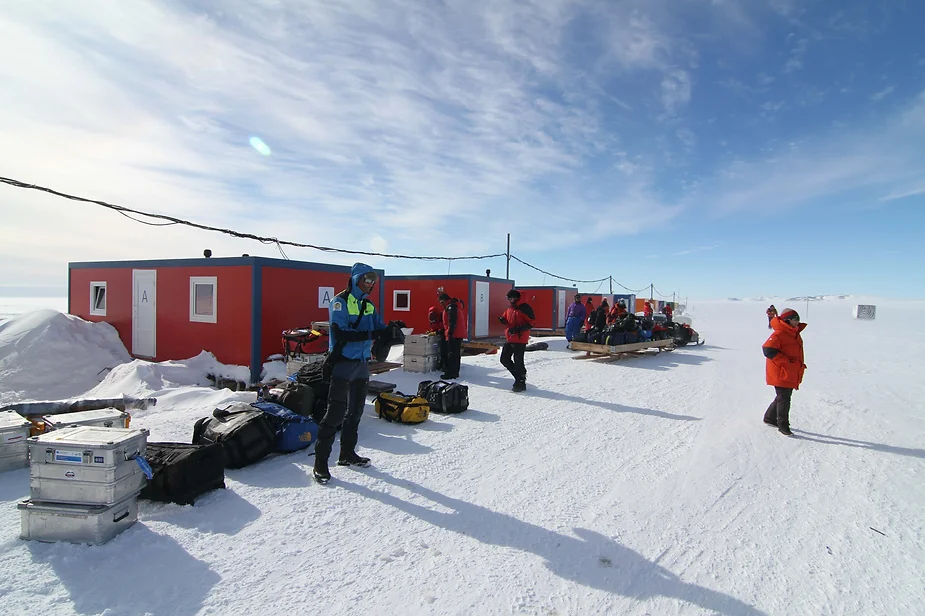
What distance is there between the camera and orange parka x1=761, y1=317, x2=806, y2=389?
6.34 metres

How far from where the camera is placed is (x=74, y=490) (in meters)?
3.29

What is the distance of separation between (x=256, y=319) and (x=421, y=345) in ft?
11.3

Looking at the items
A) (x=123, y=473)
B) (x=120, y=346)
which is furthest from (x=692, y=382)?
(x=120, y=346)

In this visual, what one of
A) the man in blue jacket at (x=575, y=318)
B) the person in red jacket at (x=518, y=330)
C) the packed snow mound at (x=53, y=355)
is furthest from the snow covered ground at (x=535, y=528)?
the man in blue jacket at (x=575, y=318)

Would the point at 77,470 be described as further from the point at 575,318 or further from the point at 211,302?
the point at 575,318

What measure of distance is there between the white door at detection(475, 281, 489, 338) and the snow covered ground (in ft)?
37.0

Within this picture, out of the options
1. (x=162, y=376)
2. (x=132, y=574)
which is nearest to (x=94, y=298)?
(x=162, y=376)

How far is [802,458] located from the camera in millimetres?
5414

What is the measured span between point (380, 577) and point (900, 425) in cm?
807

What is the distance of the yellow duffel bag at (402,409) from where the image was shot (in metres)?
6.46

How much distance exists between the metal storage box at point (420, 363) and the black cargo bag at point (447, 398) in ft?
9.71

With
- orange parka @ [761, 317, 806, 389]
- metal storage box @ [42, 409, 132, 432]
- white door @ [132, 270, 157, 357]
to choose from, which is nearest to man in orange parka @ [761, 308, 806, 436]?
orange parka @ [761, 317, 806, 389]

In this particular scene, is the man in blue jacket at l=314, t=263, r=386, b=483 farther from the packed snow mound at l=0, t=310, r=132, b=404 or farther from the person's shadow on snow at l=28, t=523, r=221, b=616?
the packed snow mound at l=0, t=310, r=132, b=404

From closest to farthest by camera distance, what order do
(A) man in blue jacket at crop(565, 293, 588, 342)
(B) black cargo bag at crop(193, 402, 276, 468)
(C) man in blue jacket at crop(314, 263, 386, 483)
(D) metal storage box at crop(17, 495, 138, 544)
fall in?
(D) metal storage box at crop(17, 495, 138, 544) < (C) man in blue jacket at crop(314, 263, 386, 483) < (B) black cargo bag at crop(193, 402, 276, 468) < (A) man in blue jacket at crop(565, 293, 588, 342)
